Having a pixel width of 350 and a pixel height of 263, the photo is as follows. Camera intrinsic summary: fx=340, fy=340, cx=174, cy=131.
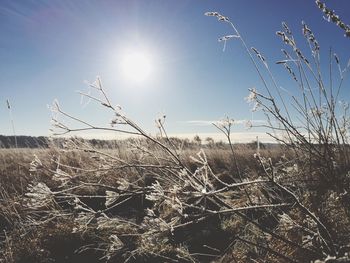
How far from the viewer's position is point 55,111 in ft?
7.11

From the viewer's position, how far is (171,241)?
3.55m

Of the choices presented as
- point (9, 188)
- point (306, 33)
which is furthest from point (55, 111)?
point (9, 188)

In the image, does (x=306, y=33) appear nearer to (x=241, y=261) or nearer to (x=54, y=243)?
(x=241, y=261)

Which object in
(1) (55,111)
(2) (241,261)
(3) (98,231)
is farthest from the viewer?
(3) (98,231)

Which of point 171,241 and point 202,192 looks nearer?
point 202,192

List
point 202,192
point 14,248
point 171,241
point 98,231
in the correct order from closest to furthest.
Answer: point 202,192, point 14,248, point 171,241, point 98,231

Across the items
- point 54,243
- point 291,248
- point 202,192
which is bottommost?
point 54,243

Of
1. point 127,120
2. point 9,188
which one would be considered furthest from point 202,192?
point 9,188

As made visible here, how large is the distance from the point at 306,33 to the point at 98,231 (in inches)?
118

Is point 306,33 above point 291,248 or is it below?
above

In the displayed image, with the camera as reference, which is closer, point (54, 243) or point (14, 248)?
point (14, 248)

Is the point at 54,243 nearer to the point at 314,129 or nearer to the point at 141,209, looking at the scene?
the point at 141,209

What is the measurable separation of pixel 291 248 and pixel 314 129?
0.85 metres

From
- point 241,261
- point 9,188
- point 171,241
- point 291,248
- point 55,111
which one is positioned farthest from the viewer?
point 9,188
